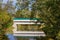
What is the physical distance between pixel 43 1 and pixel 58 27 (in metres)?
0.85

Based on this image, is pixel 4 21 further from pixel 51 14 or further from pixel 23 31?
pixel 51 14

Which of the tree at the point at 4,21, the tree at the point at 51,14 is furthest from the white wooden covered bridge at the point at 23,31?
the tree at the point at 51,14

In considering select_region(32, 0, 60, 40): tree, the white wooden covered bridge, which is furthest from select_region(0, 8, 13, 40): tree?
select_region(32, 0, 60, 40): tree

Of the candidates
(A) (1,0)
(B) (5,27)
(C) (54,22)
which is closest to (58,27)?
(C) (54,22)

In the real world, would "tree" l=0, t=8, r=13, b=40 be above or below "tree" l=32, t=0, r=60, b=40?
below

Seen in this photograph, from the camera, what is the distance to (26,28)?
16.2 metres

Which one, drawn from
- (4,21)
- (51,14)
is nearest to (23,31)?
(4,21)

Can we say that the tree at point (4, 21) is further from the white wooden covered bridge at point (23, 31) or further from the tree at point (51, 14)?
the tree at point (51, 14)

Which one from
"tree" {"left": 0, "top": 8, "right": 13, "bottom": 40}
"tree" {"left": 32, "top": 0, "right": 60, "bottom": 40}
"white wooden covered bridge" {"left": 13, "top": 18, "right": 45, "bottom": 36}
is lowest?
"white wooden covered bridge" {"left": 13, "top": 18, "right": 45, "bottom": 36}

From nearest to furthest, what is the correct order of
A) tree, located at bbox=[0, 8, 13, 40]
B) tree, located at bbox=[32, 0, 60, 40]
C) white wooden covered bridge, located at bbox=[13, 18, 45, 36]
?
tree, located at bbox=[32, 0, 60, 40] → tree, located at bbox=[0, 8, 13, 40] → white wooden covered bridge, located at bbox=[13, 18, 45, 36]

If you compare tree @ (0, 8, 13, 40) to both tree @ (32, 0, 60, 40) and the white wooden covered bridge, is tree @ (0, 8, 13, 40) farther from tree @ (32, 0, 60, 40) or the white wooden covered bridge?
tree @ (32, 0, 60, 40)

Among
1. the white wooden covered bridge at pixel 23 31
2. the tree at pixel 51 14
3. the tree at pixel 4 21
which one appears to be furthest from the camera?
the white wooden covered bridge at pixel 23 31

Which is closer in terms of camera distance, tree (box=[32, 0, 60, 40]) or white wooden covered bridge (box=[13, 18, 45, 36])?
tree (box=[32, 0, 60, 40])

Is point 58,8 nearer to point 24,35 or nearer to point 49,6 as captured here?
point 49,6
